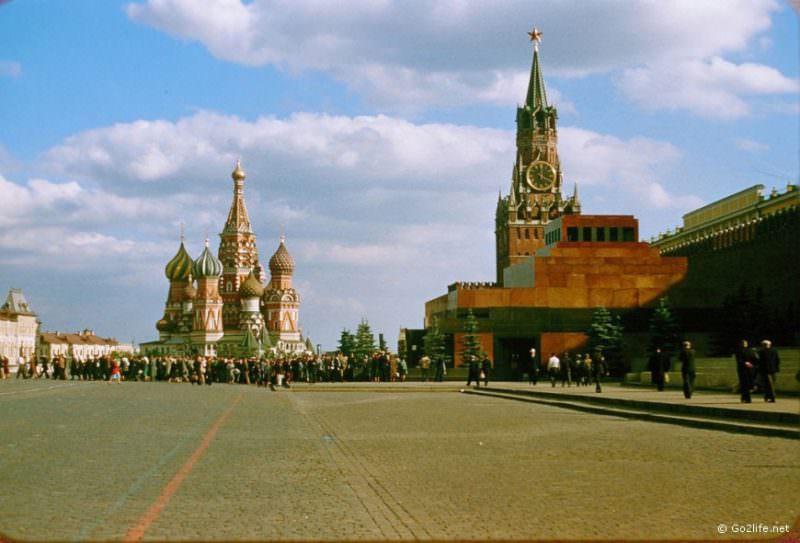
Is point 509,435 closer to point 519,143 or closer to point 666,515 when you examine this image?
point 666,515

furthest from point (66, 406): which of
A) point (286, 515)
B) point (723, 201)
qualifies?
point (723, 201)

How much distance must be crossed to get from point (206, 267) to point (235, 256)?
6258 millimetres

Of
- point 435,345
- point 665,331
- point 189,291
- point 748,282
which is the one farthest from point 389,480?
point 189,291

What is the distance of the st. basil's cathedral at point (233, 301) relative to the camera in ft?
452

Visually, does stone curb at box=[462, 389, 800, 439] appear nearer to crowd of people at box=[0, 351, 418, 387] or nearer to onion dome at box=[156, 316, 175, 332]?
crowd of people at box=[0, 351, 418, 387]

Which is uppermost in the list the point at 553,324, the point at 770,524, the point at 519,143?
the point at 519,143

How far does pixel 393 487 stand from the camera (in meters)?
10.1

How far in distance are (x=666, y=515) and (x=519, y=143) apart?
153 meters

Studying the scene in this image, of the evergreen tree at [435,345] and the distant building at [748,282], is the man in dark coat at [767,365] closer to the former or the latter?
the distant building at [748,282]

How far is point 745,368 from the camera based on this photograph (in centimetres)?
2031

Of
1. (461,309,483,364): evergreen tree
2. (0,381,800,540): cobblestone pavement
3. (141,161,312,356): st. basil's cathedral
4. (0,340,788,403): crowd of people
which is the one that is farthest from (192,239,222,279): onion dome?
(0,381,800,540): cobblestone pavement

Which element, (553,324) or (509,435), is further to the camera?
(553,324)

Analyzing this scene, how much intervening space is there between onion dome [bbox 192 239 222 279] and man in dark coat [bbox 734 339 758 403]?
400 feet

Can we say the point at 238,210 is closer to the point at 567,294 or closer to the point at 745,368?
the point at 567,294
